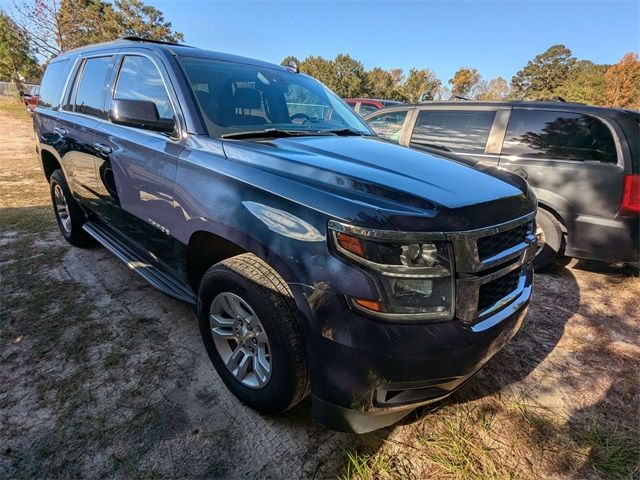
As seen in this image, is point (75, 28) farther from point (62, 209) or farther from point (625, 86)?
point (625, 86)

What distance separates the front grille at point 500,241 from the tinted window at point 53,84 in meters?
4.51

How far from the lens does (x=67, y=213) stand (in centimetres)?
438

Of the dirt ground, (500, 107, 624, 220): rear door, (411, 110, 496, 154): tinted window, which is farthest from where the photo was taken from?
(411, 110, 496, 154): tinted window

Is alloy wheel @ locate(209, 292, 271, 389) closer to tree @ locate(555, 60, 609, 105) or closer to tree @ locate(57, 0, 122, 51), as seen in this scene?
tree @ locate(57, 0, 122, 51)

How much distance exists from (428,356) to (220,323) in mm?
1213

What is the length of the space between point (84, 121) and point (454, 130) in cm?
413

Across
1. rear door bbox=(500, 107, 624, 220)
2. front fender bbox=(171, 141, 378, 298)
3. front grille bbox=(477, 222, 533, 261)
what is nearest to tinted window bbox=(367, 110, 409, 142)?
rear door bbox=(500, 107, 624, 220)

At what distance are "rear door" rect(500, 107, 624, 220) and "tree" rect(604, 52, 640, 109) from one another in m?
39.6

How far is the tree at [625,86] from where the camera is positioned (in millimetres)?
34406

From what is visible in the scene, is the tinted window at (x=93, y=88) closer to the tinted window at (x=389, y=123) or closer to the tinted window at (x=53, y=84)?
the tinted window at (x=53, y=84)

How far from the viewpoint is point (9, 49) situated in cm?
3694

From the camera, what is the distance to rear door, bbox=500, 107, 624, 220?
3.71 m

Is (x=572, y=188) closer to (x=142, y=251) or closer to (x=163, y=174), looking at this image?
(x=163, y=174)

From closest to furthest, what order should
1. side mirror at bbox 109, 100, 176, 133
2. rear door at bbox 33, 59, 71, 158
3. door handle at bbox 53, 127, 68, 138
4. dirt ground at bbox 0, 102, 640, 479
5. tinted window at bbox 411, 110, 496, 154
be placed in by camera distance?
1. dirt ground at bbox 0, 102, 640, 479
2. side mirror at bbox 109, 100, 176, 133
3. door handle at bbox 53, 127, 68, 138
4. rear door at bbox 33, 59, 71, 158
5. tinted window at bbox 411, 110, 496, 154
